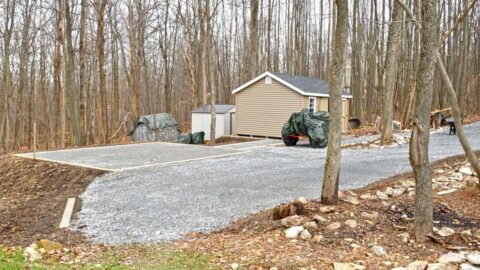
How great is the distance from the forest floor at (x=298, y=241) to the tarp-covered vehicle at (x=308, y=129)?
7183 mm

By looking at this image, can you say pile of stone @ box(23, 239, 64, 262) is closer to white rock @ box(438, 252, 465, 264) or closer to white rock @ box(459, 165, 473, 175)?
white rock @ box(438, 252, 465, 264)

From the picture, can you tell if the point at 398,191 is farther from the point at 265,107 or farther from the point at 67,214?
the point at 265,107

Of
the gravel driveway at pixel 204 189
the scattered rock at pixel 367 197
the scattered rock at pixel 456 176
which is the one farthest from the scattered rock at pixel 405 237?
the scattered rock at pixel 456 176

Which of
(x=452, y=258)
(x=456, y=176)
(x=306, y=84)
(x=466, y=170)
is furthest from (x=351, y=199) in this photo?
(x=306, y=84)

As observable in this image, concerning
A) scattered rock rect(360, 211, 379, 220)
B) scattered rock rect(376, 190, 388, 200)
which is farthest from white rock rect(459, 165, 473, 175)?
scattered rock rect(360, 211, 379, 220)

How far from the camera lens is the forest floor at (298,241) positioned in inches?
147

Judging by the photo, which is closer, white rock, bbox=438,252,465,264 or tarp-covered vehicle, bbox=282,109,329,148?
white rock, bbox=438,252,465,264

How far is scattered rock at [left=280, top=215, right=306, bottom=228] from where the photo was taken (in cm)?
453

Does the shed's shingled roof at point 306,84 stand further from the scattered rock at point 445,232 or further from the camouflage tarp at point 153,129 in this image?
the scattered rock at point 445,232

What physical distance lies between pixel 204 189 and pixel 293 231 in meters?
3.18

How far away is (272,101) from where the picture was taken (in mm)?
17906

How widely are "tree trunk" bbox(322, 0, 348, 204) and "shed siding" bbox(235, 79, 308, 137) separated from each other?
12.2 metres

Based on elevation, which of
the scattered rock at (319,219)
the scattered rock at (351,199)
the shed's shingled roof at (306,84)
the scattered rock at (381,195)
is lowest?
the scattered rock at (319,219)

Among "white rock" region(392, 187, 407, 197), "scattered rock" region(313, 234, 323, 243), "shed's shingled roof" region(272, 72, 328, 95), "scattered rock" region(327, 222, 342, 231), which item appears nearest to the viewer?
"scattered rock" region(313, 234, 323, 243)
